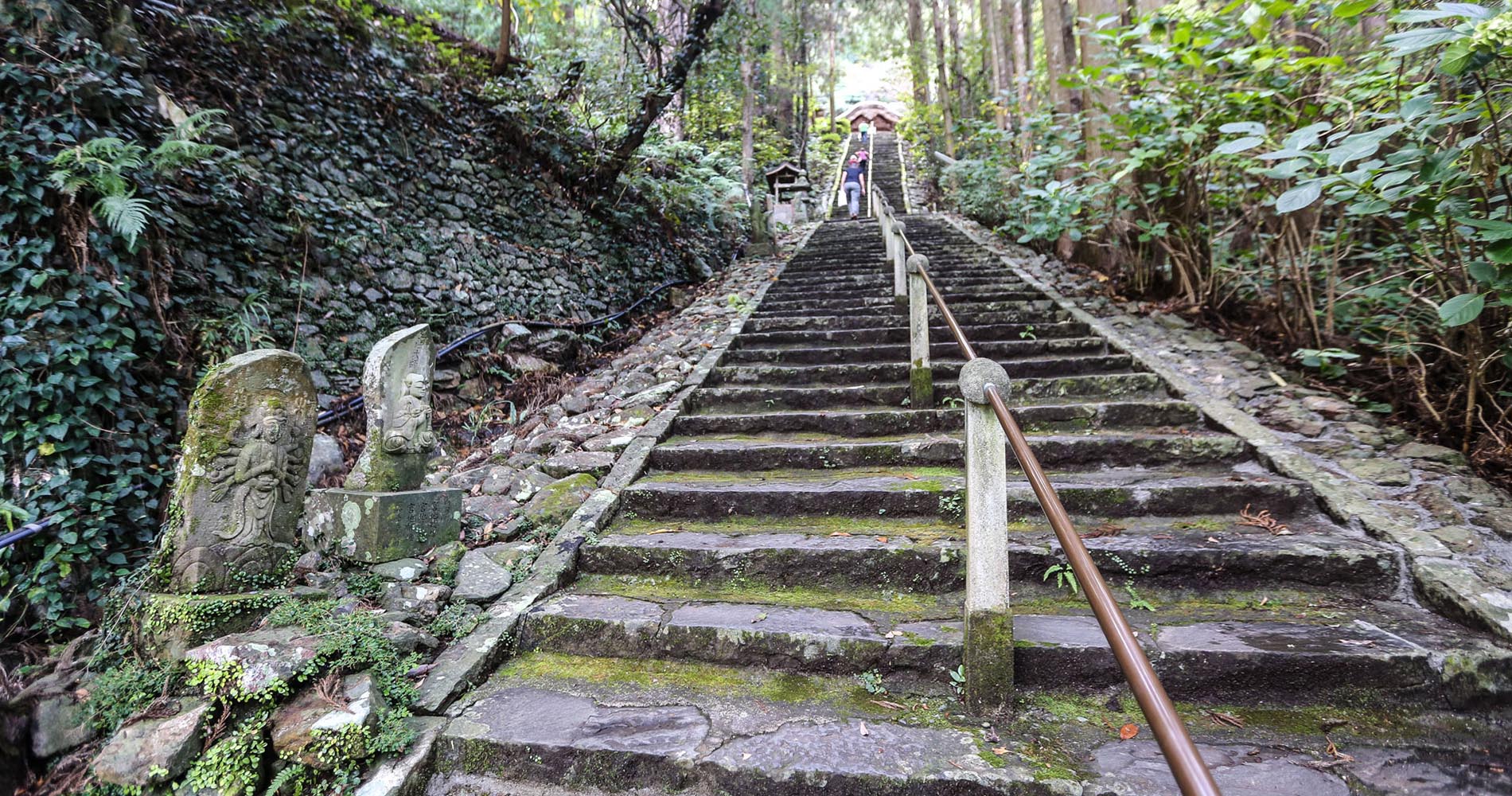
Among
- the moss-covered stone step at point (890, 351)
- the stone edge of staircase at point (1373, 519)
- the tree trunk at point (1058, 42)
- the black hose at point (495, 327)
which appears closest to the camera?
the stone edge of staircase at point (1373, 519)

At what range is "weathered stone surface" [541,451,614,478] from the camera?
3912mm

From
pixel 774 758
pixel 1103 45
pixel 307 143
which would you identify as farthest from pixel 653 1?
pixel 774 758

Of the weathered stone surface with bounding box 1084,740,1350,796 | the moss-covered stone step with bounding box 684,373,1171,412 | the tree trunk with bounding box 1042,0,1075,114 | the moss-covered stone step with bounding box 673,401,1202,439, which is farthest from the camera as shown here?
the tree trunk with bounding box 1042,0,1075,114

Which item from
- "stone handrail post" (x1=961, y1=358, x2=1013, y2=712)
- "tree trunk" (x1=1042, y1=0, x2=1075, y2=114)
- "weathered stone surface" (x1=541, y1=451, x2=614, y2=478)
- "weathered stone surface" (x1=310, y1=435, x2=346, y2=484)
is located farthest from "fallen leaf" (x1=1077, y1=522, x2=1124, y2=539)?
"tree trunk" (x1=1042, y1=0, x2=1075, y2=114)

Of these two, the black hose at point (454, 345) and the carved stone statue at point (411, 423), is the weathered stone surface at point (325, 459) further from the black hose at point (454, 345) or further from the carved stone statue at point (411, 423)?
the carved stone statue at point (411, 423)

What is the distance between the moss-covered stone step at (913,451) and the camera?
337 centimetres

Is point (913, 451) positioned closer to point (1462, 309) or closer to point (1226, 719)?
point (1226, 719)

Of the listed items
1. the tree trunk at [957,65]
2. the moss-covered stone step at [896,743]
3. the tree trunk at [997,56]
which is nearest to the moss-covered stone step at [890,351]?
the moss-covered stone step at [896,743]

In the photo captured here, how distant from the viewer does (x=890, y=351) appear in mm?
5246

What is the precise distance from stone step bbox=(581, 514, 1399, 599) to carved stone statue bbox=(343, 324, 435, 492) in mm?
1035

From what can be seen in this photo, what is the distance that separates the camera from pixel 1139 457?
343 cm

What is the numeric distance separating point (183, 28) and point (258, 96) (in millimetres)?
595

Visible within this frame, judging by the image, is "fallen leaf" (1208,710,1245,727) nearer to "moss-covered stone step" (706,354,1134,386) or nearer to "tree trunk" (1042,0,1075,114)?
"moss-covered stone step" (706,354,1134,386)

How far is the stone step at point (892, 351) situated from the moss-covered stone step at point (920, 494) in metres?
1.78
